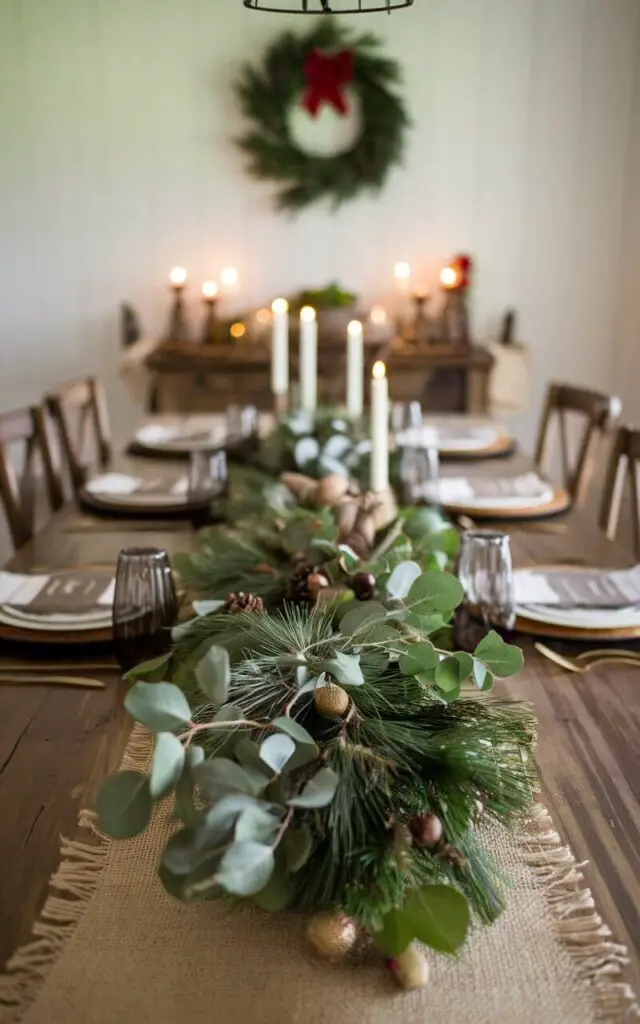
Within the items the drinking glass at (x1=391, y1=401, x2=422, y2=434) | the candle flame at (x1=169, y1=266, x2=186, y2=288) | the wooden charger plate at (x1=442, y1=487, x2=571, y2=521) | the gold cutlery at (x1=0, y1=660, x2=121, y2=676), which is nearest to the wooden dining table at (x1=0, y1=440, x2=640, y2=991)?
the gold cutlery at (x1=0, y1=660, x2=121, y2=676)

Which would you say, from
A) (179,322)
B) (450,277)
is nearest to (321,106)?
(450,277)

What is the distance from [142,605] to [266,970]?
20.4 inches

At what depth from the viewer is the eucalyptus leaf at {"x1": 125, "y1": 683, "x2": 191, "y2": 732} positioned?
0.67 metres

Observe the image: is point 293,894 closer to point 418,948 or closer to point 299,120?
point 418,948

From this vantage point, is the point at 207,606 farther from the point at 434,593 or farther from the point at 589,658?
the point at 589,658

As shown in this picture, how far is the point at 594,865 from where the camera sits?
31.3 inches

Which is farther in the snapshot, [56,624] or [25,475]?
[25,475]

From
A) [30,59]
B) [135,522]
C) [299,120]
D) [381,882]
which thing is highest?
[30,59]

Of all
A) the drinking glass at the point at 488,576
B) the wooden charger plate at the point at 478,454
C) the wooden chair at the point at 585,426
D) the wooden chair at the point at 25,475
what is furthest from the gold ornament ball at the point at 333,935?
the wooden charger plate at the point at 478,454

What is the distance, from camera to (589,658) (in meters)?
1.24

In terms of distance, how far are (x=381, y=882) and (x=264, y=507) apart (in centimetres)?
96

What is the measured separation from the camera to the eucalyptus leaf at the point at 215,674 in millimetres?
703

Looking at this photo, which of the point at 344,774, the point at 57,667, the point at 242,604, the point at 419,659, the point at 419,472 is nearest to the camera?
the point at 344,774

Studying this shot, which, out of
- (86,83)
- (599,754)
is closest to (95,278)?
(86,83)
